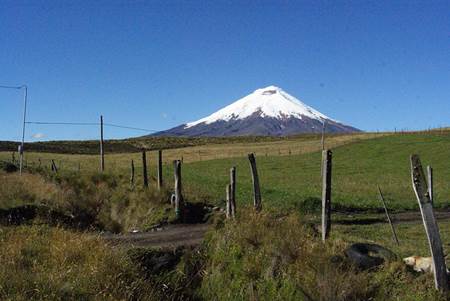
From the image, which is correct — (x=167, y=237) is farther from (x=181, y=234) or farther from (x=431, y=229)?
(x=431, y=229)

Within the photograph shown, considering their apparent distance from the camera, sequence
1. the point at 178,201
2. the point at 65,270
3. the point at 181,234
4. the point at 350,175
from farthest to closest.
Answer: the point at 350,175 → the point at 178,201 → the point at 181,234 → the point at 65,270

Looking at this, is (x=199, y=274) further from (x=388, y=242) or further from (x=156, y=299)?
(x=388, y=242)

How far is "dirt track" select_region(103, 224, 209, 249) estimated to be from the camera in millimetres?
16047

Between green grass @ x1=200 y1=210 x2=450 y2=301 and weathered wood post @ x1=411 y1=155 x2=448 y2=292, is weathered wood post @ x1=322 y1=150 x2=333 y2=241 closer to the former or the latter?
green grass @ x1=200 y1=210 x2=450 y2=301

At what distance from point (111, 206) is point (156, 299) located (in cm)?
1818

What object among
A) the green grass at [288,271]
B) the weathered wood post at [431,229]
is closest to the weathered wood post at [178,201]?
the green grass at [288,271]

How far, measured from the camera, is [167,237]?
18.0 meters

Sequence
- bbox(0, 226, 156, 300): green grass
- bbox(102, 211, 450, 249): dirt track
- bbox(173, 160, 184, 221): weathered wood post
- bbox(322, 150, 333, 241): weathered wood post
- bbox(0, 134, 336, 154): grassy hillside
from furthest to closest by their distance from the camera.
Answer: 1. bbox(0, 134, 336, 154): grassy hillside
2. bbox(173, 160, 184, 221): weathered wood post
3. bbox(102, 211, 450, 249): dirt track
4. bbox(322, 150, 333, 241): weathered wood post
5. bbox(0, 226, 156, 300): green grass

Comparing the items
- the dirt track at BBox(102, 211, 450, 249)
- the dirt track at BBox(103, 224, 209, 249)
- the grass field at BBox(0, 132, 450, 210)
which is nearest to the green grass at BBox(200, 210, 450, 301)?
the dirt track at BBox(102, 211, 450, 249)

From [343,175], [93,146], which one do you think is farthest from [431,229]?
[93,146]

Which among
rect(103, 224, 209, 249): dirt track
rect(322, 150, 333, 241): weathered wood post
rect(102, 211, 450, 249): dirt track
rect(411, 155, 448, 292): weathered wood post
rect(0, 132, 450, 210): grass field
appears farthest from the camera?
rect(0, 132, 450, 210): grass field

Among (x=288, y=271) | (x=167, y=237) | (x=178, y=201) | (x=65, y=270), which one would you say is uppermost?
(x=65, y=270)

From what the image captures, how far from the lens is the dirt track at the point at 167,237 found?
632 inches

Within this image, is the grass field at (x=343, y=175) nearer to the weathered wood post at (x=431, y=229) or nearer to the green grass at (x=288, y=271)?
the green grass at (x=288, y=271)
